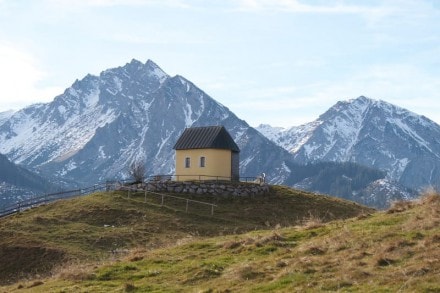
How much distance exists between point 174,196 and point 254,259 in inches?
1552

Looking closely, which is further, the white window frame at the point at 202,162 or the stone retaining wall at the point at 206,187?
the white window frame at the point at 202,162

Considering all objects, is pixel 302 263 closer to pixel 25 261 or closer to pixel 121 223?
pixel 25 261

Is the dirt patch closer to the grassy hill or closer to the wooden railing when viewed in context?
the grassy hill

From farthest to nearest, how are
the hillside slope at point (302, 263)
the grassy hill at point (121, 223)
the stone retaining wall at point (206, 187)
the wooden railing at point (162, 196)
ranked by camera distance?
1. the stone retaining wall at point (206, 187)
2. the wooden railing at point (162, 196)
3. the grassy hill at point (121, 223)
4. the hillside slope at point (302, 263)

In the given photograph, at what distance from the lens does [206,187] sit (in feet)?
210

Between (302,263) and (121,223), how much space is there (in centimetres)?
3126

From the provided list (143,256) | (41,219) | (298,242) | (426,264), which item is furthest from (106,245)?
(426,264)

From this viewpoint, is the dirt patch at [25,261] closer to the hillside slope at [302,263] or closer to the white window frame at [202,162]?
the hillside slope at [302,263]

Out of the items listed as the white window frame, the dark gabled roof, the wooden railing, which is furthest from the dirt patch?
the dark gabled roof

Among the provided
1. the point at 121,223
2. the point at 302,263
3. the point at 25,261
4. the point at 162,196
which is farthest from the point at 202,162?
the point at 302,263

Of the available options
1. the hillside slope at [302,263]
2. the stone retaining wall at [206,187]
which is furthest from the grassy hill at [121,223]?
the hillside slope at [302,263]

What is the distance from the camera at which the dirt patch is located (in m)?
37.5

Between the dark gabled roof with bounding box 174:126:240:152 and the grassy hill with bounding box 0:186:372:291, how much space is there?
7.57 metres

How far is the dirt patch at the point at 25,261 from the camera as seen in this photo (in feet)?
123
